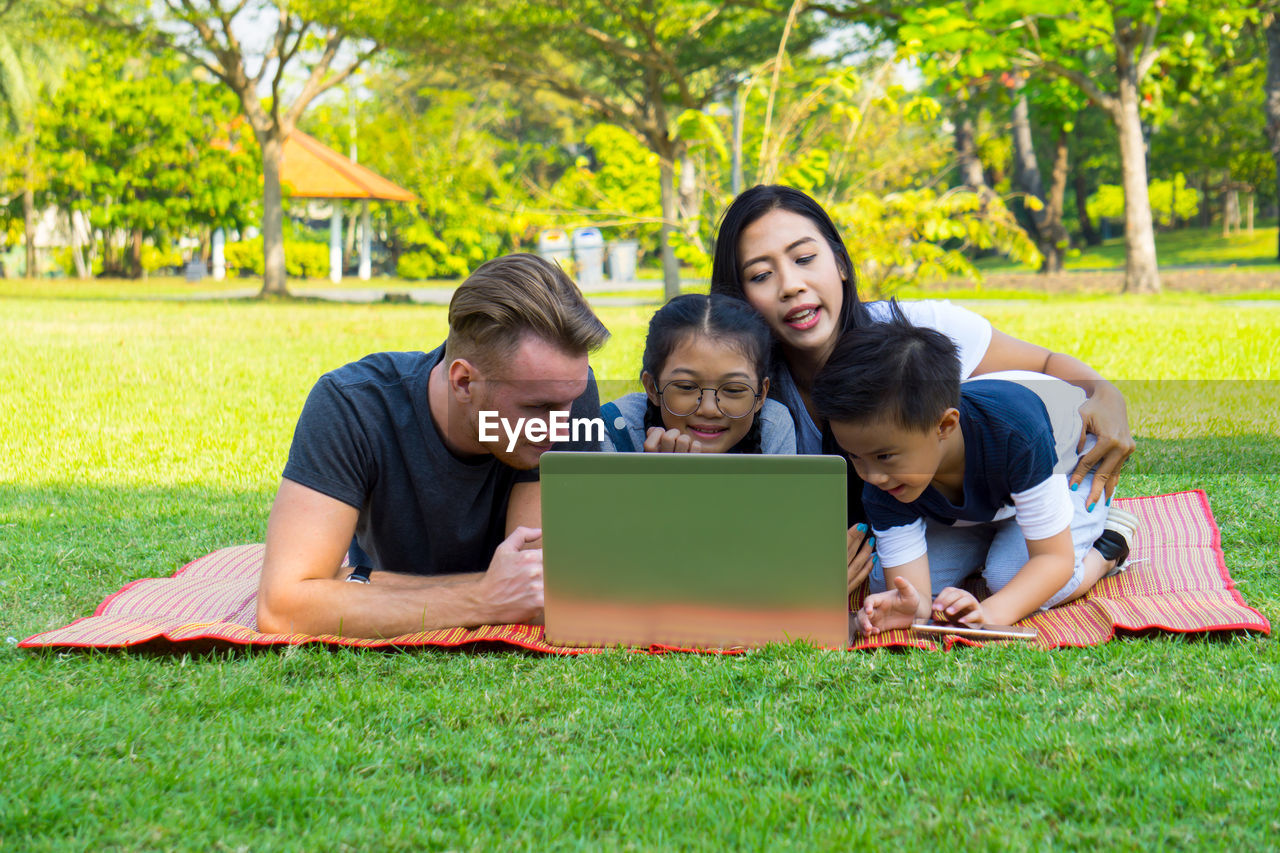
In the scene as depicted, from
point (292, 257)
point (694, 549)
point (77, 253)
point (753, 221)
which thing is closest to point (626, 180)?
point (292, 257)

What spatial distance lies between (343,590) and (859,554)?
1529 millimetres

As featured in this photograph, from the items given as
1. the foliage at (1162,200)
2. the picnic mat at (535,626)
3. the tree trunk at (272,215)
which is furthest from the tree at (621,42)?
the foliage at (1162,200)

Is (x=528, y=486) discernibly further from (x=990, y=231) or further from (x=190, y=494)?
(x=990, y=231)

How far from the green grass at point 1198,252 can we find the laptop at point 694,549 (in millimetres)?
24029

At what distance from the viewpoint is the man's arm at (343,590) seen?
9.64ft

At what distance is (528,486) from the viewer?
10.4 feet

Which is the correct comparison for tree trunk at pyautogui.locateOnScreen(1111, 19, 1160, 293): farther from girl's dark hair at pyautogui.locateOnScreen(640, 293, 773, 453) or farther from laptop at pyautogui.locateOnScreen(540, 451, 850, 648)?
laptop at pyautogui.locateOnScreen(540, 451, 850, 648)

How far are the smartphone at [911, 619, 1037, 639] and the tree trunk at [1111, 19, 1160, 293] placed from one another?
11994mm

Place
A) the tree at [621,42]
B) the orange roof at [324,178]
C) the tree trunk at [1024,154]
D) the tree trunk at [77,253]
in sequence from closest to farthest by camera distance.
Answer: the tree at [621,42], the tree trunk at [1024,154], the orange roof at [324,178], the tree trunk at [77,253]

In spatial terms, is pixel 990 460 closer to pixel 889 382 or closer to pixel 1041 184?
pixel 889 382

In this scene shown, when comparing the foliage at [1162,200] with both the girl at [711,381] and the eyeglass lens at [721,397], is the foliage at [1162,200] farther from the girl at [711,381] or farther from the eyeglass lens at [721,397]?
the eyeglass lens at [721,397]

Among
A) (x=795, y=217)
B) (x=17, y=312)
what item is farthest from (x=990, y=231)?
(x=17, y=312)

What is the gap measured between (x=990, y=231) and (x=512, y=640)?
723 cm

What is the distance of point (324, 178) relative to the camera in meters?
28.9
